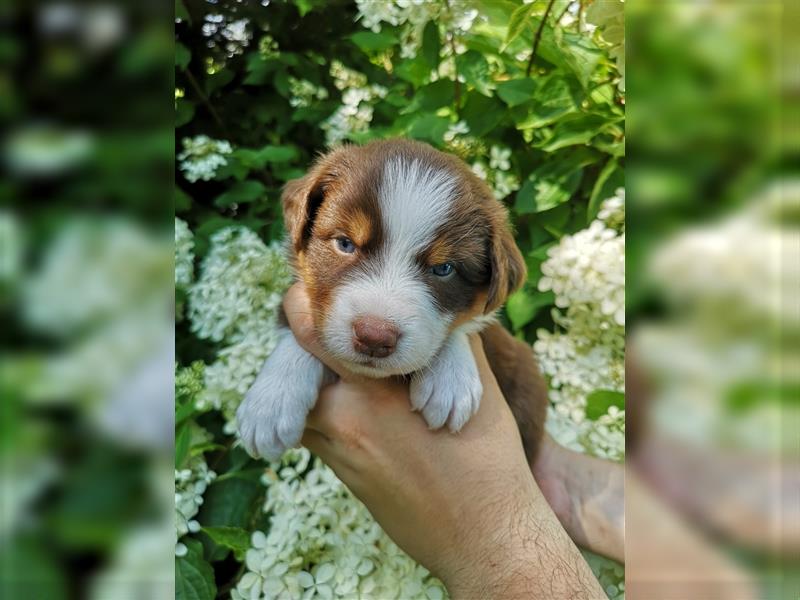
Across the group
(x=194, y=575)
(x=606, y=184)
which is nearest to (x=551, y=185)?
(x=606, y=184)

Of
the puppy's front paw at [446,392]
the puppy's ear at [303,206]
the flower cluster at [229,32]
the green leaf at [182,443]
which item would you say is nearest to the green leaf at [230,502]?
the green leaf at [182,443]

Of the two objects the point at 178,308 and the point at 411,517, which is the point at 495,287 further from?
the point at 178,308

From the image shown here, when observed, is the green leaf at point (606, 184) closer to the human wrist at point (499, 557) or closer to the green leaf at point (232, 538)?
the human wrist at point (499, 557)

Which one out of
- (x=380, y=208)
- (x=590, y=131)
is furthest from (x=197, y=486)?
(x=590, y=131)

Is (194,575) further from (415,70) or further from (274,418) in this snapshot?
(415,70)

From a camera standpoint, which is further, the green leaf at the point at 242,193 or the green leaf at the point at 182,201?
the green leaf at the point at 242,193

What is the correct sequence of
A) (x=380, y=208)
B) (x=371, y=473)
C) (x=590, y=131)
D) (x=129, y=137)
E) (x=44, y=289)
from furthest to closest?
(x=590, y=131)
(x=371, y=473)
(x=380, y=208)
(x=129, y=137)
(x=44, y=289)
